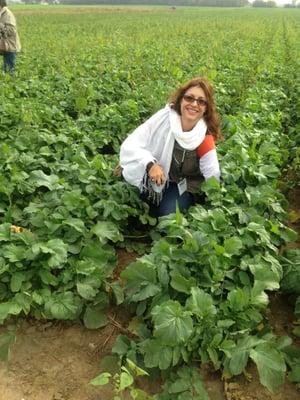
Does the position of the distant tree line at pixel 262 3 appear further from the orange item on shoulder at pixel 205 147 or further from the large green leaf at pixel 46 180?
the large green leaf at pixel 46 180

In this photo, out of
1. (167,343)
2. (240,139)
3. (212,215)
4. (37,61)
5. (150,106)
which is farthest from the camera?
(37,61)

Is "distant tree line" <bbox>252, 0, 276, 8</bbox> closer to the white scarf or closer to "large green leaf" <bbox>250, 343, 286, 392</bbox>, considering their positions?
the white scarf

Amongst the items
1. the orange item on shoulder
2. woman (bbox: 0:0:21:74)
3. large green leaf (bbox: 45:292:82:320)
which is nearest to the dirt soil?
large green leaf (bbox: 45:292:82:320)

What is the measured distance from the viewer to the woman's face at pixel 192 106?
11.9ft

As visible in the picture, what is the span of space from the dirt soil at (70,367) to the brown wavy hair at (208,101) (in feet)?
5.30

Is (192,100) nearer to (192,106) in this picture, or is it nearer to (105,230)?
(192,106)

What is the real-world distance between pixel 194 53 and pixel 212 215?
9605 millimetres

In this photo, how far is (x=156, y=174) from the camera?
11.9 feet

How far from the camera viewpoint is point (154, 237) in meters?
3.64

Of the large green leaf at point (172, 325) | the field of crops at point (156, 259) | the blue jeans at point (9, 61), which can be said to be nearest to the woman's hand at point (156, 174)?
the field of crops at point (156, 259)

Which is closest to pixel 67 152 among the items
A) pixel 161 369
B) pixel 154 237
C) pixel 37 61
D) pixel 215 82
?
pixel 154 237

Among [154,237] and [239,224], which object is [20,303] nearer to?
[154,237]

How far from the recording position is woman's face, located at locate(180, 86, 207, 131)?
3.63 meters

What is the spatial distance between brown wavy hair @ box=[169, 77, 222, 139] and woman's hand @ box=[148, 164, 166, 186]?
0.52 metres
